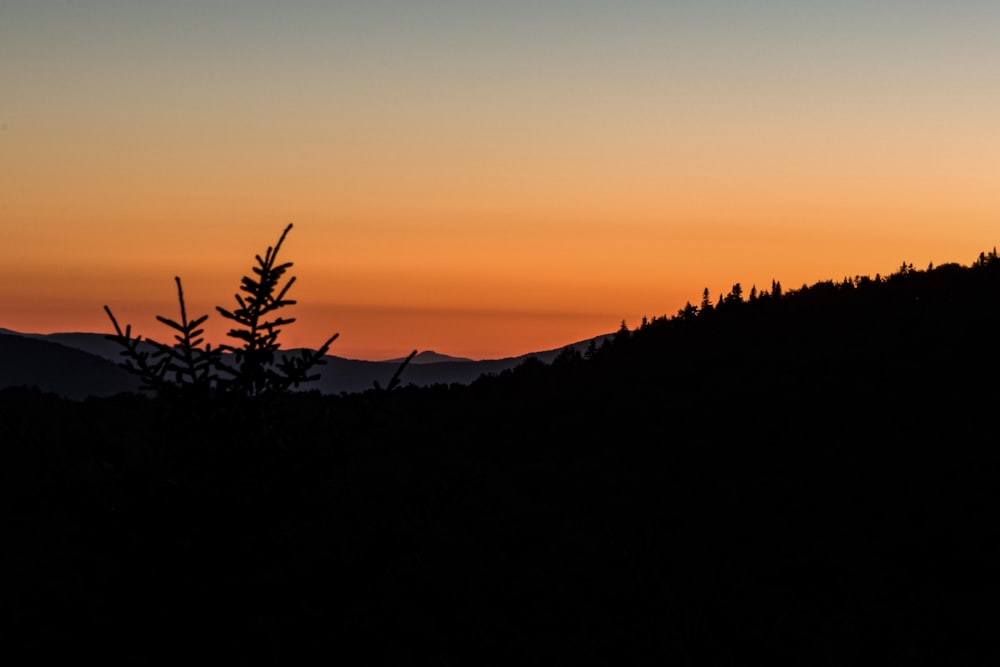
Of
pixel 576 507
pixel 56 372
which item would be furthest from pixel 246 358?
pixel 56 372

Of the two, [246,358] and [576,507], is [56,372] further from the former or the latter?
[246,358]

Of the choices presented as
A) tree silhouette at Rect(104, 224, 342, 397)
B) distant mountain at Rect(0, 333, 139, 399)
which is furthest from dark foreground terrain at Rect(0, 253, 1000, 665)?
distant mountain at Rect(0, 333, 139, 399)

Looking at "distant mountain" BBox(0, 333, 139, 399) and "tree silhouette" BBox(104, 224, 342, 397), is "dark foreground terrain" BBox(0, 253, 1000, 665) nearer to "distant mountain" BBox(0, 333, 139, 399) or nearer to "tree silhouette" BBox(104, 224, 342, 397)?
"tree silhouette" BBox(104, 224, 342, 397)

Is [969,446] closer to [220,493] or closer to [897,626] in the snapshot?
[897,626]

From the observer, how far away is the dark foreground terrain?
7004 mm

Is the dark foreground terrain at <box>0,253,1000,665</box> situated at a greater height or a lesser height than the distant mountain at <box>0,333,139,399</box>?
lesser

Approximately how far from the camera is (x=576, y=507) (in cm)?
2748

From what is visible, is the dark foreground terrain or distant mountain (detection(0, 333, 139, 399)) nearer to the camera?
the dark foreground terrain

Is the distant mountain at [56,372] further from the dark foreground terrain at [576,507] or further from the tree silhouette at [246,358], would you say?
the tree silhouette at [246,358]

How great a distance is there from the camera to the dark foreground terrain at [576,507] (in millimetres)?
7004

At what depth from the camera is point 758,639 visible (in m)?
19.2

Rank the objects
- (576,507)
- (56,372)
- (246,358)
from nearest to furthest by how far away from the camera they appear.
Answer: (246,358)
(576,507)
(56,372)

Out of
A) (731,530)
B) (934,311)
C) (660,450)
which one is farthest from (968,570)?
(934,311)

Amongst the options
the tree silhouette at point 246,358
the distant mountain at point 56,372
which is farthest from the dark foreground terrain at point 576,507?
the distant mountain at point 56,372
